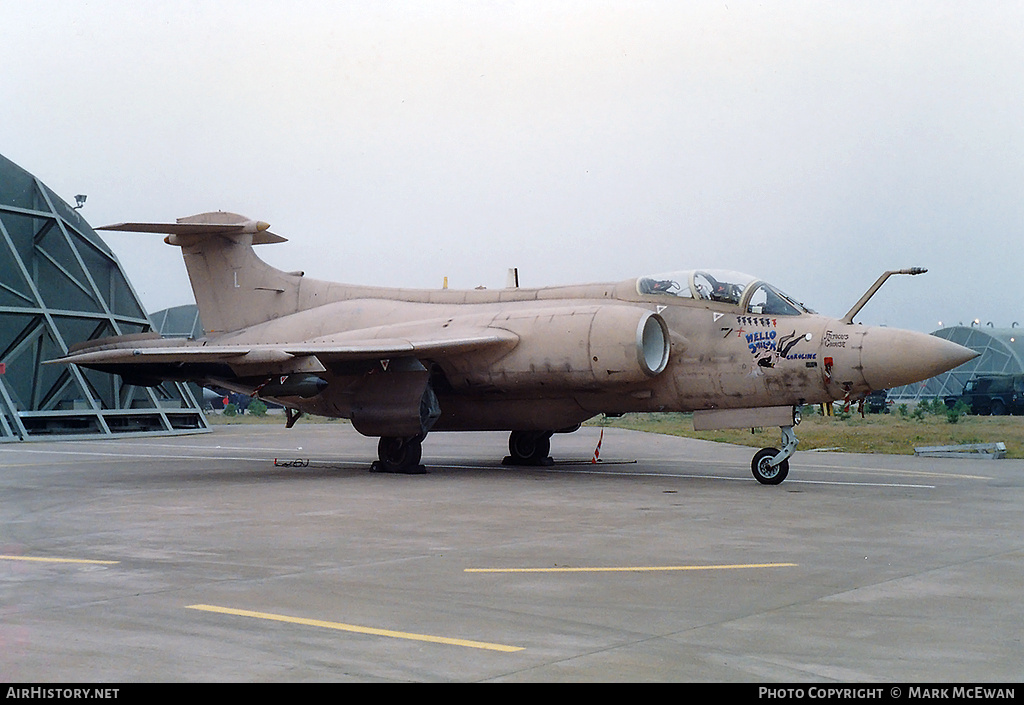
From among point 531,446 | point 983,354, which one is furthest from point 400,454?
point 983,354

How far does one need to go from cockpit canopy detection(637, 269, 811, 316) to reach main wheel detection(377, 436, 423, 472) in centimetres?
441

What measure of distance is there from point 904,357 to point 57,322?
2678 cm

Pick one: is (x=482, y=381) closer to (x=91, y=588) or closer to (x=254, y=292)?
(x=254, y=292)

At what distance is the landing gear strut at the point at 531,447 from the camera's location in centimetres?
1811

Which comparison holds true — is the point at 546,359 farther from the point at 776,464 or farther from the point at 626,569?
the point at 626,569

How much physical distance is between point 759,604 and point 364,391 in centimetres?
1109

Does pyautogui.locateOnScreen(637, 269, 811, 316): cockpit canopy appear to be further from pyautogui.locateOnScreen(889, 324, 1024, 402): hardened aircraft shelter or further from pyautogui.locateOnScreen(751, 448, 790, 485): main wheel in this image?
pyautogui.locateOnScreen(889, 324, 1024, 402): hardened aircraft shelter

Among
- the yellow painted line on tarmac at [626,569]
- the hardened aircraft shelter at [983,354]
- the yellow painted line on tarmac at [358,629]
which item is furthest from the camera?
the hardened aircraft shelter at [983,354]

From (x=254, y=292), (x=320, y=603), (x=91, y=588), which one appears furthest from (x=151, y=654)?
(x=254, y=292)

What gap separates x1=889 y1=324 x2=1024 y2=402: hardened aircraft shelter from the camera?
64.0 metres

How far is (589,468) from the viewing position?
1738 cm

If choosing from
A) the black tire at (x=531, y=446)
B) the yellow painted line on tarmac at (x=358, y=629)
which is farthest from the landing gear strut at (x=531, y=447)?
the yellow painted line on tarmac at (x=358, y=629)

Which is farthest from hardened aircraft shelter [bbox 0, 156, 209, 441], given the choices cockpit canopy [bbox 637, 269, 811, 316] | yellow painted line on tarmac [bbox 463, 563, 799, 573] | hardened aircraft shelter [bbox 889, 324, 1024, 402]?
hardened aircraft shelter [bbox 889, 324, 1024, 402]

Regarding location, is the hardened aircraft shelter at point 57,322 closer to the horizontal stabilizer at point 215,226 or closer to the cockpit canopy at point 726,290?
the horizontal stabilizer at point 215,226
